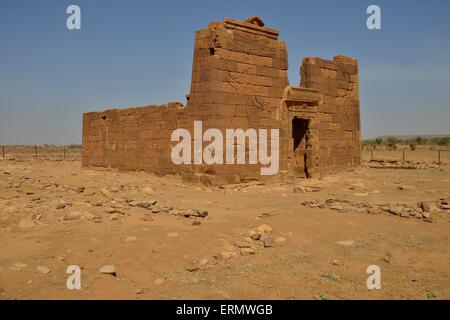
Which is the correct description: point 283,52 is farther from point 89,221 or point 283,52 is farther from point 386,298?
point 386,298

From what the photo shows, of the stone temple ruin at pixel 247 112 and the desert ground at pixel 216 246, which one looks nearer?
the desert ground at pixel 216 246

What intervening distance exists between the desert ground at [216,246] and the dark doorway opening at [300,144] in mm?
4942

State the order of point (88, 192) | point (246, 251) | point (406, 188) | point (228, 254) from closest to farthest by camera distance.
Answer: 1. point (228, 254)
2. point (246, 251)
3. point (88, 192)
4. point (406, 188)

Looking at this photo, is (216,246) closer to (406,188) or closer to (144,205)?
(144,205)

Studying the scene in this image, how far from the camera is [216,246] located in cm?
546

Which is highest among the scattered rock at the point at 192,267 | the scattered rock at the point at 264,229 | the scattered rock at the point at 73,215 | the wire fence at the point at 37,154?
the wire fence at the point at 37,154

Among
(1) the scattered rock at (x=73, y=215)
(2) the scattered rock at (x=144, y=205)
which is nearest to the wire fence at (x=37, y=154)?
(2) the scattered rock at (x=144, y=205)

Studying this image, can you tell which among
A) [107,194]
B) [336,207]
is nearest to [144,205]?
[107,194]

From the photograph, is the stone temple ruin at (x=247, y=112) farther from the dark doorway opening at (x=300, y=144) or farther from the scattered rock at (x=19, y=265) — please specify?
the scattered rock at (x=19, y=265)

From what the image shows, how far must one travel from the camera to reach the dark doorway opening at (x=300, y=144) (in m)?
14.2

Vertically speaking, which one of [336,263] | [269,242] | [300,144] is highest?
[300,144]

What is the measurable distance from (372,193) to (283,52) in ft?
16.9

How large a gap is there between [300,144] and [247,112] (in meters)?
3.58

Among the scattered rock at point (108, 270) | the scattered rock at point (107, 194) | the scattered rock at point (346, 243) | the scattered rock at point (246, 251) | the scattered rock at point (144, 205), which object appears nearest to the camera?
the scattered rock at point (108, 270)
